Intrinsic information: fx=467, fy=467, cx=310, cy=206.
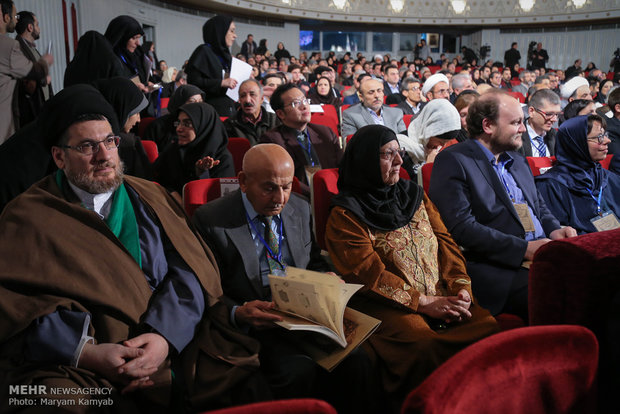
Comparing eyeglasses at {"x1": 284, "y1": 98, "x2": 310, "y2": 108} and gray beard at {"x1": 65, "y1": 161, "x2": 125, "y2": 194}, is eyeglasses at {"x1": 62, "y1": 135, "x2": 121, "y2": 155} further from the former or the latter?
eyeglasses at {"x1": 284, "y1": 98, "x2": 310, "y2": 108}

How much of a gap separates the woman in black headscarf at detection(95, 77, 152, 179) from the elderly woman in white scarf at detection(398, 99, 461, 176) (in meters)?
1.84

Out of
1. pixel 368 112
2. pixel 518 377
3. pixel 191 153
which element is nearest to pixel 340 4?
pixel 368 112

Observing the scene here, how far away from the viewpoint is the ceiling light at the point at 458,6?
67.1 feet

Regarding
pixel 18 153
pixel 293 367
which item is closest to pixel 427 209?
pixel 293 367

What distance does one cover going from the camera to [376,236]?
83.7 inches

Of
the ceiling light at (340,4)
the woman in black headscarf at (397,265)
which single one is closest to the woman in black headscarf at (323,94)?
the woman in black headscarf at (397,265)

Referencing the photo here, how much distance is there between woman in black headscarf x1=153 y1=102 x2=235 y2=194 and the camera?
332 centimetres

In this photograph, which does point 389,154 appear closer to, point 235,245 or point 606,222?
point 235,245

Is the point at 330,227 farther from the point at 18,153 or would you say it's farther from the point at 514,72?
the point at 514,72

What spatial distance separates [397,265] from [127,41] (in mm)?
3745

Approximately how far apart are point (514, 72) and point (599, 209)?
16.2m

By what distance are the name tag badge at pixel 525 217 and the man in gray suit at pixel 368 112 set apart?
2.10 metres

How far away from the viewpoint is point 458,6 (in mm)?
20531

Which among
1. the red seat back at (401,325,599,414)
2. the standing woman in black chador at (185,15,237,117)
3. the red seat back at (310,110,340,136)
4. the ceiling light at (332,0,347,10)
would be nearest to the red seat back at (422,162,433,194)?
the red seat back at (401,325,599,414)
